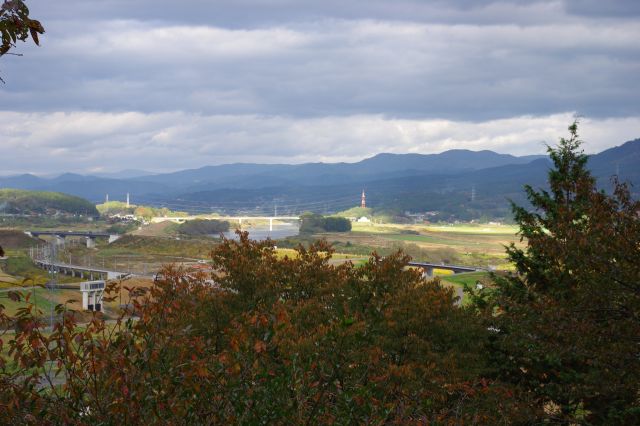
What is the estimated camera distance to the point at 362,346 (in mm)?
19906

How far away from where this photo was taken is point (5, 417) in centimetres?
762

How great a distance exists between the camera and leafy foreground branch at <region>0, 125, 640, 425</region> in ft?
26.7

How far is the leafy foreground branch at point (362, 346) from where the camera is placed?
8.14 metres

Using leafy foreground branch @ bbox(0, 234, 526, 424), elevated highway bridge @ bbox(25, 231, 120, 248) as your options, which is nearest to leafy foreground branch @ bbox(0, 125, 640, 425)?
leafy foreground branch @ bbox(0, 234, 526, 424)

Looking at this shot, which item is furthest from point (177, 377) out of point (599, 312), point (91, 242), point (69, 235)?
point (69, 235)

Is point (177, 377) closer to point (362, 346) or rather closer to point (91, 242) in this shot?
point (362, 346)

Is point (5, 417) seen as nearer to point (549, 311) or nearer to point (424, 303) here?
point (549, 311)

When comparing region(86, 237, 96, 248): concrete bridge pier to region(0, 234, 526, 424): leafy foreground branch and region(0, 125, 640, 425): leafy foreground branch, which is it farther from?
region(0, 234, 526, 424): leafy foreground branch

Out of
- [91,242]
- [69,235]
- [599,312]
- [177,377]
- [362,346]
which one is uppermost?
[177,377]

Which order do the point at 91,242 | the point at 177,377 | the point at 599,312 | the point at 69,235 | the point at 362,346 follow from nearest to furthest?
the point at 177,377 < the point at 599,312 < the point at 362,346 < the point at 91,242 < the point at 69,235

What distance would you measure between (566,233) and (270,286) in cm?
1839

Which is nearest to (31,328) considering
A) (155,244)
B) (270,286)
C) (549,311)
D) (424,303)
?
(549,311)

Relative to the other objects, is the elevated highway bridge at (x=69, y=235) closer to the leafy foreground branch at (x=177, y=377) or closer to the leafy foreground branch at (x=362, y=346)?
the leafy foreground branch at (x=362, y=346)

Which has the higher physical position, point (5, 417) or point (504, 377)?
point (5, 417)
